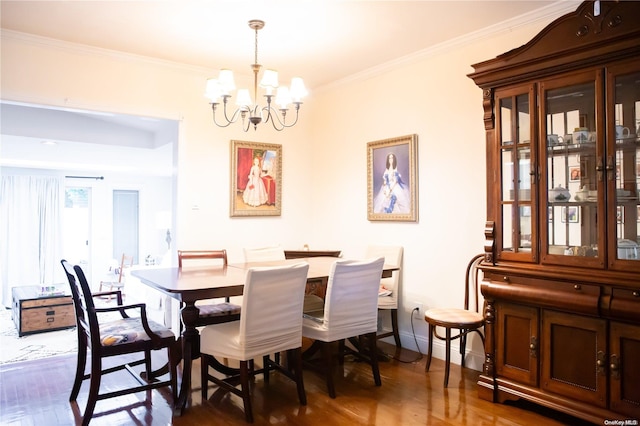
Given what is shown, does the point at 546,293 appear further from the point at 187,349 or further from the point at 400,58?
the point at 400,58

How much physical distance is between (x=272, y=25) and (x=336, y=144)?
178 centimetres

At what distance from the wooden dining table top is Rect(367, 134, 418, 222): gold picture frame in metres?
0.80

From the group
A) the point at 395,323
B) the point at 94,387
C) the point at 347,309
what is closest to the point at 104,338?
the point at 94,387

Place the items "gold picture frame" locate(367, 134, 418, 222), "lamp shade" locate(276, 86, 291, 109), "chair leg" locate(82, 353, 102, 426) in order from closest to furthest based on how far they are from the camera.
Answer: "chair leg" locate(82, 353, 102, 426)
"lamp shade" locate(276, 86, 291, 109)
"gold picture frame" locate(367, 134, 418, 222)

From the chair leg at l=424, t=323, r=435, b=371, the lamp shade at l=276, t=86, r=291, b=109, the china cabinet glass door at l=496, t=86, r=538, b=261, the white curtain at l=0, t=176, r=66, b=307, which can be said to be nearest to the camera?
the china cabinet glass door at l=496, t=86, r=538, b=261

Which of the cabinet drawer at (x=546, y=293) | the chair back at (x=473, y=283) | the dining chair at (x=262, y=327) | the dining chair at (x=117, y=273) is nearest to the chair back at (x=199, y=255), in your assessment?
the dining chair at (x=262, y=327)

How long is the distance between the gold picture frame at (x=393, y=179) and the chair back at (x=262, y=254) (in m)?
1.01

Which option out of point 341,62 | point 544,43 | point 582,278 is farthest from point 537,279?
point 341,62

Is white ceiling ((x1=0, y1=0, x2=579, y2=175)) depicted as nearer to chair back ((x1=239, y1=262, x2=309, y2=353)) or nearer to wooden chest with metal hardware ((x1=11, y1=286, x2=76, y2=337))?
chair back ((x1=239, y1=262, x2=309, y2=353))

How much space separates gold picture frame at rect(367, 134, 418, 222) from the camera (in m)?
4.11

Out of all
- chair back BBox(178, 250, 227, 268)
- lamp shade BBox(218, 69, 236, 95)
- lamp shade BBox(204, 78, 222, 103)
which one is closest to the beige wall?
chair back BBox(178, 250, 227, 268)

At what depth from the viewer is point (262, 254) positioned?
4.20 meters

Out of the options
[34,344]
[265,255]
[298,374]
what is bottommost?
[34,344]

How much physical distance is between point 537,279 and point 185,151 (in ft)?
10.9
